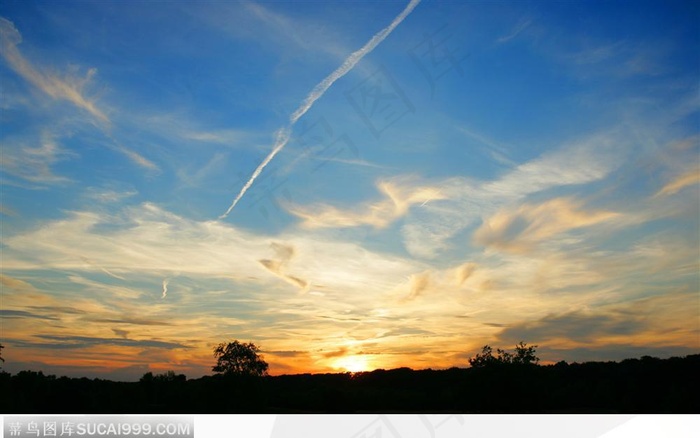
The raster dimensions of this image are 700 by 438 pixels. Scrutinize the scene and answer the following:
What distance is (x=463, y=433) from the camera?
14.2 m

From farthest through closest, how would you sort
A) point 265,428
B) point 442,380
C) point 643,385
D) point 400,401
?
point 442,380 → point 400,401 → point 643,385 → point 265,428

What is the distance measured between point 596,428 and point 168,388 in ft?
243

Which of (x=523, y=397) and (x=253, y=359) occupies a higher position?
(x=253, y=359)

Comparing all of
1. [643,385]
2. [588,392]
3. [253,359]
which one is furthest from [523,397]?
[253,359]

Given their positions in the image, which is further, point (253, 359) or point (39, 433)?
point (253, 359)

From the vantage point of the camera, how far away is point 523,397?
61281mm

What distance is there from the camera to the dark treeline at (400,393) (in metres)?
58.0

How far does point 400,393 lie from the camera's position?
7269cm

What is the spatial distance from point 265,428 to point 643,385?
60.5m

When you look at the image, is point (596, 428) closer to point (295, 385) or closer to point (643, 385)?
point (643, 385)

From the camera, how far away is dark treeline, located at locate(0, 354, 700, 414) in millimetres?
58031

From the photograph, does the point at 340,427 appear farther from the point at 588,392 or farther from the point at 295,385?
the point at 295,385

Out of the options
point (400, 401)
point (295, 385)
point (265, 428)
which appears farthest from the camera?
point (295, 385)

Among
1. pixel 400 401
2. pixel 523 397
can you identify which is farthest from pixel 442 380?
pixel 523 397
